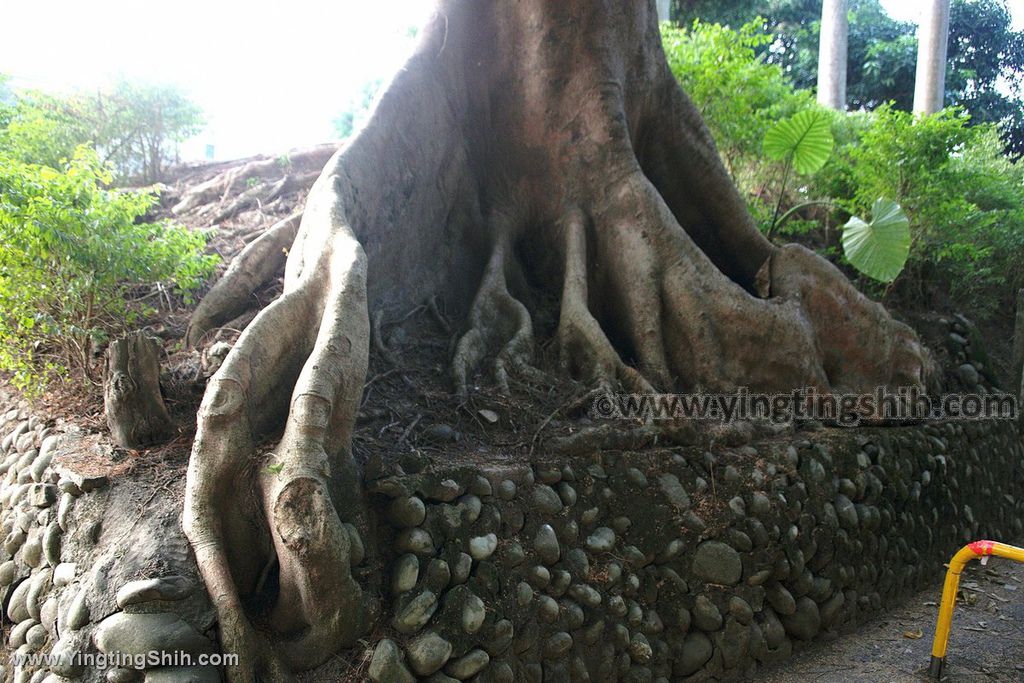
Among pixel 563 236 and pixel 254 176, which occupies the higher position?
pixel 254 176

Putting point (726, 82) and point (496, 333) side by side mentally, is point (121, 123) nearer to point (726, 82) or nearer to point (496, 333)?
point (496, 333)

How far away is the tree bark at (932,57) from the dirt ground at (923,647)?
32.5 feet

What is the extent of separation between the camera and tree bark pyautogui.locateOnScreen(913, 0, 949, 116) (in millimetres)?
12383

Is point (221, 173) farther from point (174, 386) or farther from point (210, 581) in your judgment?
point (210, 581)

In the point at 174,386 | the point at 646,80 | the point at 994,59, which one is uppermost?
the point at 994,59

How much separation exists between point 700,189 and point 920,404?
248 centimetres

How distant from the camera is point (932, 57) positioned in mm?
12492

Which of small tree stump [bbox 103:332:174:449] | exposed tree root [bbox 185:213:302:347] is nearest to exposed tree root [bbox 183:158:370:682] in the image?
small tree stump [bbox 103:332:174:449]

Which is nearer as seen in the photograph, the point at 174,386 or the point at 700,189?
the point at 174,386

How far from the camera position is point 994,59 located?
52.1 feet

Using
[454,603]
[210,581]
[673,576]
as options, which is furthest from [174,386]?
[673,576]

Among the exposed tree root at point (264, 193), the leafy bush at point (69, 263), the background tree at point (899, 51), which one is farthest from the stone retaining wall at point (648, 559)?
the background tree at point (899, 51)

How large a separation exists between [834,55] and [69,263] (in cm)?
1369

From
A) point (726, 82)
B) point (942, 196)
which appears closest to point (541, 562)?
point (726, 82)
